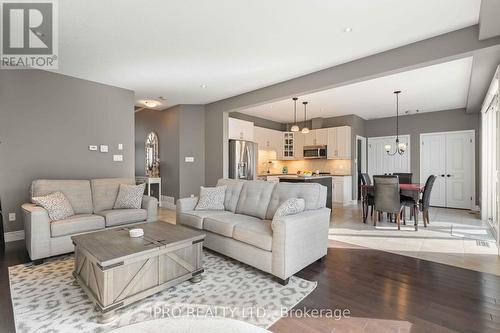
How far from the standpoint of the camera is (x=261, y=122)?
820 cm

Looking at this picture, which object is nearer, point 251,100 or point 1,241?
point 1,241

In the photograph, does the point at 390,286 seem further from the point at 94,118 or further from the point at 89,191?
the point at 94,118

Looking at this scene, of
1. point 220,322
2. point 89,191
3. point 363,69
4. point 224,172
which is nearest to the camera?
point 220,322

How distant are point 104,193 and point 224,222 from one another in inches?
91.0

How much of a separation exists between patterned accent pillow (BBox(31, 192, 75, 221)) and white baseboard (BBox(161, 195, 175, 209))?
3.18 metres

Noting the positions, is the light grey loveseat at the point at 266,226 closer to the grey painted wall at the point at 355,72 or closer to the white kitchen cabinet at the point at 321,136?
the grey painted wall at the point at 355,72

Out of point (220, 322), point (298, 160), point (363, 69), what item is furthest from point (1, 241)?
point (298, 160)

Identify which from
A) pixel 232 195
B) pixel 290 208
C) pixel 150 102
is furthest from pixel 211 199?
pixel 150 102

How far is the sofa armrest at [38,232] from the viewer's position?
289cm

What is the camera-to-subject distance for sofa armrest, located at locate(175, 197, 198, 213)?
3718 millimetres

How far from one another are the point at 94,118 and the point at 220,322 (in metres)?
4.96

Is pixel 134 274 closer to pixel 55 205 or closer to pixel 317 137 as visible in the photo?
pixel 55 205

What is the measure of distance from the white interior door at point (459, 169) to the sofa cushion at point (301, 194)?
19.5ft

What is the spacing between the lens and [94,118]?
4750 mm
